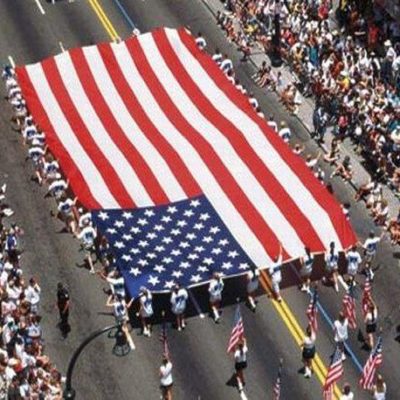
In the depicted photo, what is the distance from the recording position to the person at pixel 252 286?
36.4 m

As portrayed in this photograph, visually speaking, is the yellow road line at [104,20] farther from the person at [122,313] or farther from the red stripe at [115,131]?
the person at [122,313]

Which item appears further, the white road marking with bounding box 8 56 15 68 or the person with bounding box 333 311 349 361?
the white road marking with bounding box 8 56 15 68

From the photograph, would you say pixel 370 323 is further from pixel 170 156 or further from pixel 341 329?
pixel 170 156

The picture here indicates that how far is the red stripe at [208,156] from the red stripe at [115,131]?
160 cm

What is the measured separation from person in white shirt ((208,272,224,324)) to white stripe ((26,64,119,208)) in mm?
5053

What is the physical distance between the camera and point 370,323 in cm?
3603

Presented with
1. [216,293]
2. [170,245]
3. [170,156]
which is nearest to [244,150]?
[170,156]

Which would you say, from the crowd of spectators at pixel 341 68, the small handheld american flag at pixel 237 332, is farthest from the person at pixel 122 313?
the crowd of spectators at pixel 341 68

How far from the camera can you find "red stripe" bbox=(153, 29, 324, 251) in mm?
38188

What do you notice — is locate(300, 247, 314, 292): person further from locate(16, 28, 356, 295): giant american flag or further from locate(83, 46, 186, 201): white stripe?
locate(83, 46, 186, 201): white stripe

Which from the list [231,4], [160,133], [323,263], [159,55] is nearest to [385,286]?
[323,263]

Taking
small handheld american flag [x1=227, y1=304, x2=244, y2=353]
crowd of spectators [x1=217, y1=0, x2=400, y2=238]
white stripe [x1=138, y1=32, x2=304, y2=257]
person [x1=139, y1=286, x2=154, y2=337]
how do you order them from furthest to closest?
crowd of spectators [x1=217, y1=0, x2=400, y2=238] → white stripe [x1=138, y1=32, x2=304, y2=257] → person [x1=139, y1=286, x2=154, y2=337] → small handheld american flag [x1=227, y1=304, x2=244, y2=353]

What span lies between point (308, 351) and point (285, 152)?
31.3 feet

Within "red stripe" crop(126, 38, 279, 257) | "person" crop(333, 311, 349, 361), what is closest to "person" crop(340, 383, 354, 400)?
"person" crop(333, 311, 349, 361)
